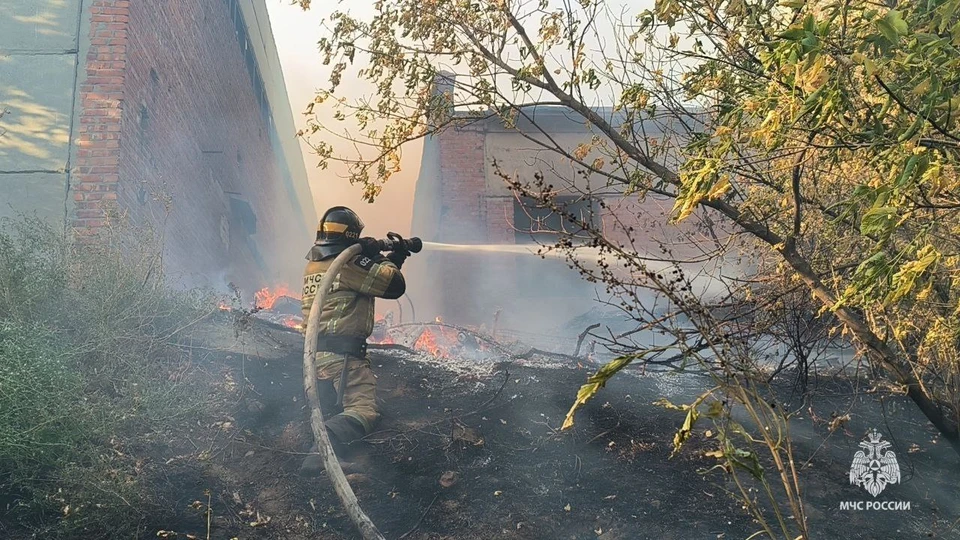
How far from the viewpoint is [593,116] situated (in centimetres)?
441

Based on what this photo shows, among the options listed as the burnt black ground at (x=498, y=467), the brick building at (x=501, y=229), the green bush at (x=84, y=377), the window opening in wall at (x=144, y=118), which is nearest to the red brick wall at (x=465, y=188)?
the brick building at (x=501, y=229)

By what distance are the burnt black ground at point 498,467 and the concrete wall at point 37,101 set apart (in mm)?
2108

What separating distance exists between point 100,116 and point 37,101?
23.6 inches

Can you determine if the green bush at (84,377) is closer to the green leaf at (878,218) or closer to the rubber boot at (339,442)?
the rubber boot at (339,442)

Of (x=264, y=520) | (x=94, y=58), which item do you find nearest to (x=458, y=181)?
(x=94, y=58)

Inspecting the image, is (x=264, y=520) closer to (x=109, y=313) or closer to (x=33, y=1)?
(x=109, y=313)

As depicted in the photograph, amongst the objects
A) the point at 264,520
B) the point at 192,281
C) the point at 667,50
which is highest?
the point at 667,50

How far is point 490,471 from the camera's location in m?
5.03

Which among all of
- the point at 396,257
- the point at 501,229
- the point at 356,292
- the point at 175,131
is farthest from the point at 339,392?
the point at 501,229

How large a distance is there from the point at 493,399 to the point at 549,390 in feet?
1.73

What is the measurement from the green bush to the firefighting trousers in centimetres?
92

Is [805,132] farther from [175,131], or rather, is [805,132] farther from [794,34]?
[175,131]

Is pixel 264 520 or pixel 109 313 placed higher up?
pixel 109 313

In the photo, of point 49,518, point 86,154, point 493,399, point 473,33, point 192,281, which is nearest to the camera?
point 49,518
